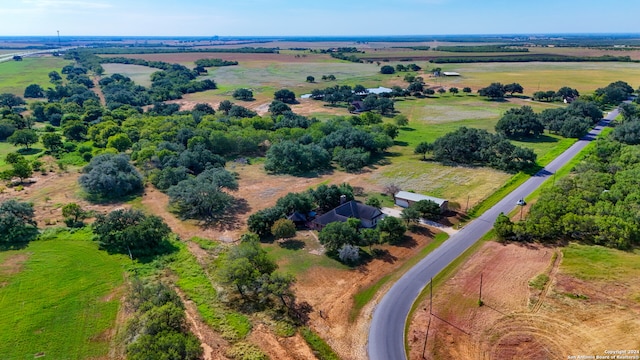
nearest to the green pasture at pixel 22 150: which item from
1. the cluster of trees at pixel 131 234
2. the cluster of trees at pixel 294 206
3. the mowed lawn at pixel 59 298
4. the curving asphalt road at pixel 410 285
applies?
the mowed lawn at pixel 59 298

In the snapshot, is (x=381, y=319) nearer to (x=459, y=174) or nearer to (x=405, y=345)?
(x=405, y=345)

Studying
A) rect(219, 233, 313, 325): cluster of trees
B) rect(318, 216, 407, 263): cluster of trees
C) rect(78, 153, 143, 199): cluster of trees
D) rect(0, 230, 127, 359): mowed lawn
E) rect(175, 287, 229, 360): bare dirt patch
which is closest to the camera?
rect(175, 287, 229, 360): bare dirt patch

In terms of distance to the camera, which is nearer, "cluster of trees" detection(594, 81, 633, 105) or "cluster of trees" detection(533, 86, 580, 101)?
"cluster of trees" detection(594, 81, 633, 105)

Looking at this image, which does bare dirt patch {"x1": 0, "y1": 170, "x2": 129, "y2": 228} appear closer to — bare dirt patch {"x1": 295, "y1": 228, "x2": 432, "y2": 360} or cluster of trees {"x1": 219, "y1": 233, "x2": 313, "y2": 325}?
cluster of trees {"x1": 219, "y1": 233, "x2": 313, "y2": 325}

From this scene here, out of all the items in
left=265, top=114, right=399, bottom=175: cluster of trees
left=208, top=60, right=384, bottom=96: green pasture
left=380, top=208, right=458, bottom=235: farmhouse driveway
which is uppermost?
left=208, top=60, right=384, bottom=96: green pasture

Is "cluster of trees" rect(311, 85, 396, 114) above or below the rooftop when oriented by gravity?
above

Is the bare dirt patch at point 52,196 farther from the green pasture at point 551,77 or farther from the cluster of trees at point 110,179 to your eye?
the green pasture at point 551,77

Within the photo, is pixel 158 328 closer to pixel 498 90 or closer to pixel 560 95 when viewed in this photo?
pixel 498 90

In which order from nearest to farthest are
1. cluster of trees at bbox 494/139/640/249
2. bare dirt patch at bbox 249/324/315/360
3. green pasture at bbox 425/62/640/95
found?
bare dirt patch at bbox 249/324/315/360 < cluster of trees at bbox 494/139/640/249 < green pasture at bbox 425/62/640/95

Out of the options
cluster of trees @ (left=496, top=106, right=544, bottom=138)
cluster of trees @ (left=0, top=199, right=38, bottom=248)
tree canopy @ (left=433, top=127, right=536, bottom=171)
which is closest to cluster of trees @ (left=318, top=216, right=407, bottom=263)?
tree canopy @ (left=433, top=127, right=536, bottom=171)
